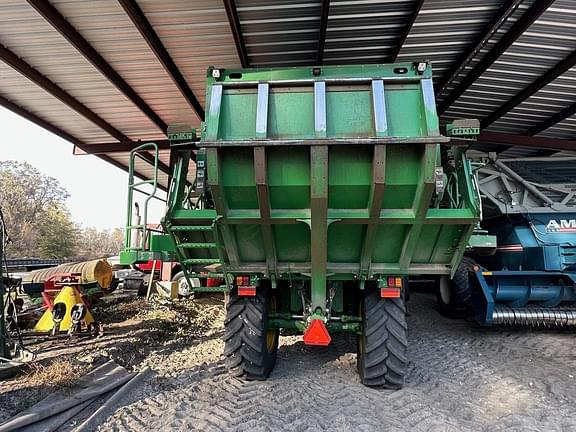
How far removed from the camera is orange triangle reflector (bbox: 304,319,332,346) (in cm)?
345

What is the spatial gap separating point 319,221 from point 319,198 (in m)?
0.24

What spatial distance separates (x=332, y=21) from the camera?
4898 millimetres

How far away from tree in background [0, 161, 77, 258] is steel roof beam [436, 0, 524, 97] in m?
32.1

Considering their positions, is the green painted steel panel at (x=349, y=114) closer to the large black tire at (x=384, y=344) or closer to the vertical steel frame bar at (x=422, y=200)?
the vertical steel frame bar at (x=422, y=200)

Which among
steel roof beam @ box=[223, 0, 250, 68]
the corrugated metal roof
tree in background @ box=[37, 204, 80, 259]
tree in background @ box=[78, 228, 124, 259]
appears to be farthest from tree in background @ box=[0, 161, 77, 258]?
steel roof beam @ box=[223, 0, 250, 68]

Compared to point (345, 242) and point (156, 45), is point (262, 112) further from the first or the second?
point (156, 45)

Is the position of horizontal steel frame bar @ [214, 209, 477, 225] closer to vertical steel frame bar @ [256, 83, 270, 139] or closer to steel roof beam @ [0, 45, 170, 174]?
vertical steel frame bar @ [256, 83, 270, 139]

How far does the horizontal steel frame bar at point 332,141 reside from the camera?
9.16 feet

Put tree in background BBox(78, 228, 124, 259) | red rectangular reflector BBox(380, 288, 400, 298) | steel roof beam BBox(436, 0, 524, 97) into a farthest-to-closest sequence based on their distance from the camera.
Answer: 1. tree in background BBox(78, 228, 124, 259)
2. steel roof beam BBox(436, 0, 524, 97)
3. red rectangular reflector BBox(380, 288, 400, 298)

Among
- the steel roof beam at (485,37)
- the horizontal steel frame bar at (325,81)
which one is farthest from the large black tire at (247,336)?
the steel roof beam at (485,37)

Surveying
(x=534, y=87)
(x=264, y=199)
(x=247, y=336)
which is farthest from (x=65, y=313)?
(x=534, y=87)

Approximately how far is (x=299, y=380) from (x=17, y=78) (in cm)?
634

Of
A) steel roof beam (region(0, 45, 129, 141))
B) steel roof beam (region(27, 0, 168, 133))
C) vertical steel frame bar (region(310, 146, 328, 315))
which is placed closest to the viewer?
vertical steel frame bar (region(310, 146, 328, 315))

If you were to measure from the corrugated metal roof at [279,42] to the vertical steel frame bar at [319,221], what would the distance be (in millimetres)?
2761
